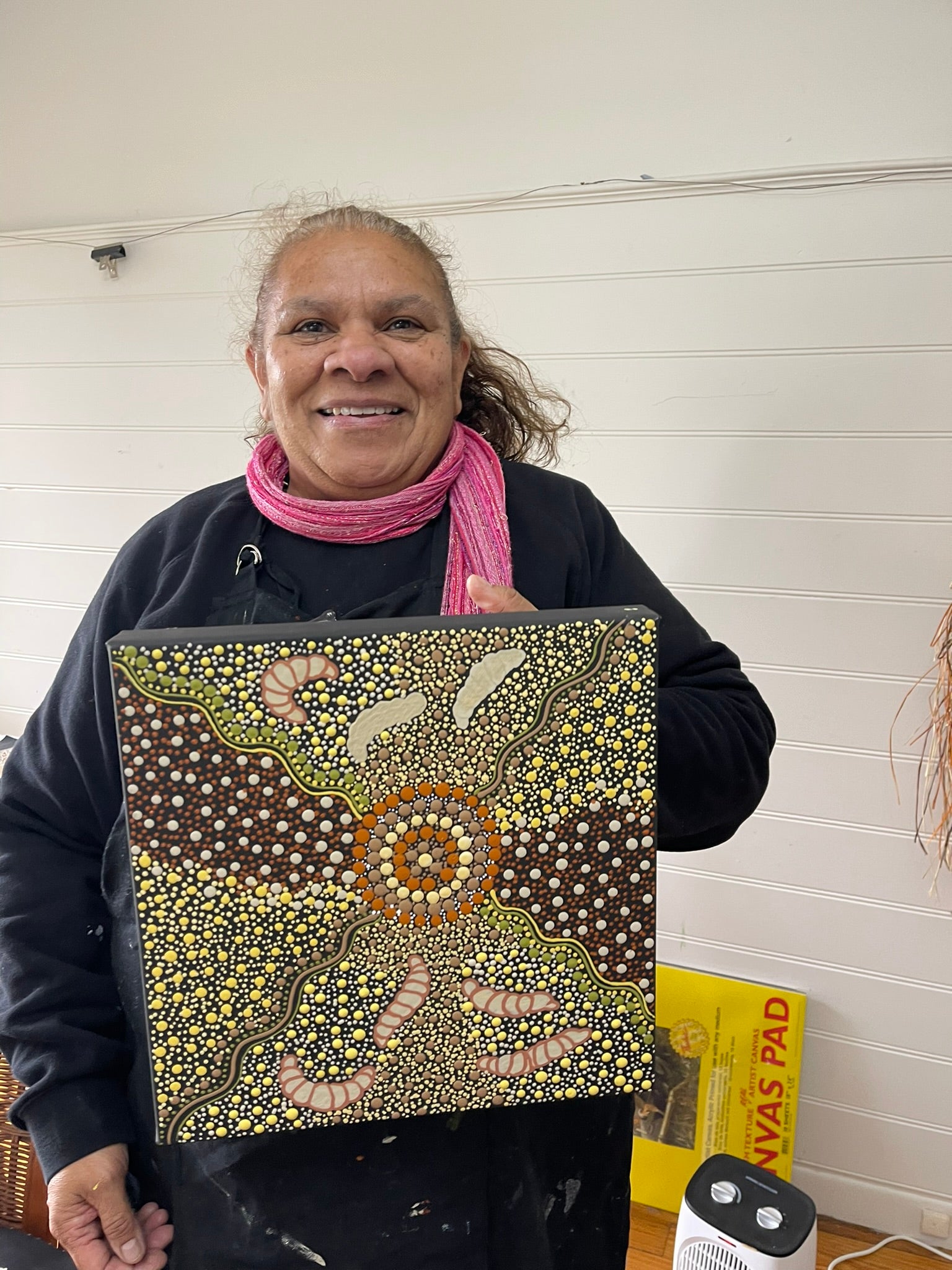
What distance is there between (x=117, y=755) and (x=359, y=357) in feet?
1.51

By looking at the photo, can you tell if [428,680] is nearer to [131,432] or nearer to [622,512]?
[622,512]

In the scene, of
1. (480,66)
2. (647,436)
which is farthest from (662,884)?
(480,66)

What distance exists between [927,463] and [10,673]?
248 cm

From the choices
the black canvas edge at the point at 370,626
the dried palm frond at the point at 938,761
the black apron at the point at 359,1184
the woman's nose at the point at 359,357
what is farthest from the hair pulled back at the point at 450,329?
the dried palm frond at the point at 938,761

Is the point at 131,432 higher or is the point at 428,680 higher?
the point at 131,432

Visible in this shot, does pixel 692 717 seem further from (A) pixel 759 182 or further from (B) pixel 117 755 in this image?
(A) pixel 759 182

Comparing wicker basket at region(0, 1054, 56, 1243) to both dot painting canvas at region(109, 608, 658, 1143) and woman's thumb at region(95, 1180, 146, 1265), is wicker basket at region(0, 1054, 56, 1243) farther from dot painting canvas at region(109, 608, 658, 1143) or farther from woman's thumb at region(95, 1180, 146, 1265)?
dot painting canvas at region(109, 608, 658, 1143)

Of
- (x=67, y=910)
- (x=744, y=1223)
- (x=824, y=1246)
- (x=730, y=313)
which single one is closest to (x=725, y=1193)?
(x=744, y=1223)

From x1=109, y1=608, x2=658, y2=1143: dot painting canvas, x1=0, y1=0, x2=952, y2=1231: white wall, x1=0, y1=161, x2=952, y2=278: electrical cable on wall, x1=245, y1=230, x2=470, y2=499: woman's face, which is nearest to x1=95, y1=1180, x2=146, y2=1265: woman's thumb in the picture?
x1=109, y1=608, x2=658, y2=1143: dot painting canvas

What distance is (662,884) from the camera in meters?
2.26

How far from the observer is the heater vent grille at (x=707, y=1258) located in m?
1.61

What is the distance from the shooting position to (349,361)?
958 millimetres

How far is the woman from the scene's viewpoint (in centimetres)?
92

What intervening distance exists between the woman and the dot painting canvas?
0.18m
